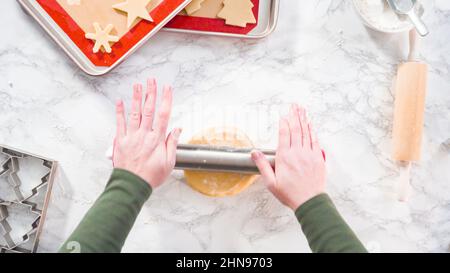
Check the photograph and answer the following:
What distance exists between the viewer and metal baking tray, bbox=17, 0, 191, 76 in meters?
0.79

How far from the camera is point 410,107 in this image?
2.58 feet

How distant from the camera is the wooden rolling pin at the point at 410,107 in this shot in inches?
30.9

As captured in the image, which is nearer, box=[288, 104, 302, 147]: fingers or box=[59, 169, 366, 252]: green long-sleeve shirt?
box=[59, 169, 366, 252]: green long-sleeve shirt

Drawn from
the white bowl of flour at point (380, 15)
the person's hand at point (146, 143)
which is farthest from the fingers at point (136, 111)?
the white bowl of flour at point (380, 15)

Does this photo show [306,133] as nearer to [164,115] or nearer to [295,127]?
[295,127]

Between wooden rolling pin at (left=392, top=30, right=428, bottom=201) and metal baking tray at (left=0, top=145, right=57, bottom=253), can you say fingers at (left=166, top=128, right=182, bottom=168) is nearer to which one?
metal baking tray at (left=0, top=145, right=57, bottom=253)

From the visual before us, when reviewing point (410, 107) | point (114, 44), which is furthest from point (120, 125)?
point (410, 107)

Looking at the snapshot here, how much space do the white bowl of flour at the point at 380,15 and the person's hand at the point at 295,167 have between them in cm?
23

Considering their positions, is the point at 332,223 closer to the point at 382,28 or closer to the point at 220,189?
the point at 220,189

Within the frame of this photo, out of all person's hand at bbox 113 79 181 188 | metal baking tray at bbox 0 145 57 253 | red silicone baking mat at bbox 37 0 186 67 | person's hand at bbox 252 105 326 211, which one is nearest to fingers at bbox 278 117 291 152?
person's hand at bbox 252 105 326 211

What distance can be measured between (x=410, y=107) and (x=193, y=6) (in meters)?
0.42

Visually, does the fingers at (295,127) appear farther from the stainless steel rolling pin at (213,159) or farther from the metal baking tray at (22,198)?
the metal baking tray at (22,198)

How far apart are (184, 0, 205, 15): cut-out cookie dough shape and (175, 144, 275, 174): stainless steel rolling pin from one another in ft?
0.80

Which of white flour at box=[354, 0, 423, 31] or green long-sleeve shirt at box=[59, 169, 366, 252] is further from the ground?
white flour at box=[354, 0, 423, 31]
